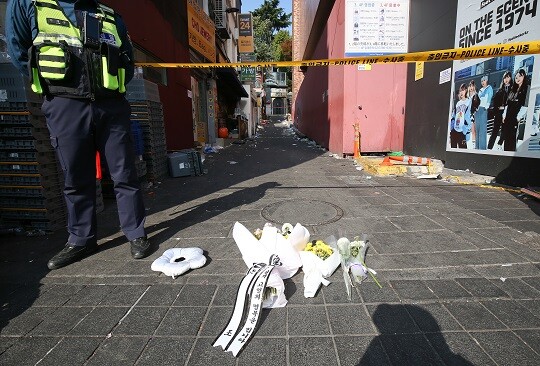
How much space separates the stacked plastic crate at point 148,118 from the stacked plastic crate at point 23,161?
88.5 inches

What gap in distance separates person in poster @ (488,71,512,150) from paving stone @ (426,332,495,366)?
4.64 metres

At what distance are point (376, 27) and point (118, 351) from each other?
9.23 metres

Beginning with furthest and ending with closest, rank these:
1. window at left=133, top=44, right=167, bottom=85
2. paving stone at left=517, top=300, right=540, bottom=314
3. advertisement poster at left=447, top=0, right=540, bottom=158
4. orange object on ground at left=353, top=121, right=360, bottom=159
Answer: orange object on ground at left=353, top=121, right=360, bottom=159, window at left=133, top=44, right=167, bottom=85, advertisement poster at left=447, top=0, right=540, bottom=158, paving stone at left=517, top=300, right=540, bottom=314

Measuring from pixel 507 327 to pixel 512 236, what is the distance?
161 centimetres

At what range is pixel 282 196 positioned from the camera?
14.8ft

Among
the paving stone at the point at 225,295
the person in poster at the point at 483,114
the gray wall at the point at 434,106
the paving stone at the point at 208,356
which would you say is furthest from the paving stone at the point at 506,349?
the person in poster at the point at 483,114

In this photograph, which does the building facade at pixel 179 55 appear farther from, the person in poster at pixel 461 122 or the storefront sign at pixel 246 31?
the storefront sign at pixel 246 31

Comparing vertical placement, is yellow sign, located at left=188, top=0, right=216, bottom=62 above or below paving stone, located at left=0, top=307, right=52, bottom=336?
above

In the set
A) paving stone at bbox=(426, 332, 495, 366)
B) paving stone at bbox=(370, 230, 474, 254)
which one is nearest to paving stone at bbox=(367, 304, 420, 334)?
paving stone at bbox=(426, 332, 495, 366)

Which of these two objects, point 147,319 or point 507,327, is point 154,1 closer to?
point 147,319

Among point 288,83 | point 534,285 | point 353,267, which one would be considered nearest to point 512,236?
point 534,285

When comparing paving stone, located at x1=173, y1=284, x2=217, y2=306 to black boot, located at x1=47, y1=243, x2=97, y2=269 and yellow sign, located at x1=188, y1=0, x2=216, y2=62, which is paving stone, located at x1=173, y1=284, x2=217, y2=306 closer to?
black boot, located at x1=47, y1=243, x2=97, y2=269

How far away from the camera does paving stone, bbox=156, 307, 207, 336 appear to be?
5.42ft

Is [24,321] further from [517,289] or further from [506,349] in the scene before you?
[517,289]
